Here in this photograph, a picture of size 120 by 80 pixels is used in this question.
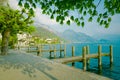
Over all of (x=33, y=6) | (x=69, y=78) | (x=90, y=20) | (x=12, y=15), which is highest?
(x=12, y=15)

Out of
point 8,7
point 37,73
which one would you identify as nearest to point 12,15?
point 8,7

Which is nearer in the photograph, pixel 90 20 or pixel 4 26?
pixel 90 20

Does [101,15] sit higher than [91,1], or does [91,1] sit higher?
[91,1]

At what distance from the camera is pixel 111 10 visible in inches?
225

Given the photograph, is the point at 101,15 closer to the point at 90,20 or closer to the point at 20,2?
the point at 90,20

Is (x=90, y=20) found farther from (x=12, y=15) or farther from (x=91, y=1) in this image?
(x=12, y=15)

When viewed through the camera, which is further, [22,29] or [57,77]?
[22,29]

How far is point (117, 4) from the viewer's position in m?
5.43

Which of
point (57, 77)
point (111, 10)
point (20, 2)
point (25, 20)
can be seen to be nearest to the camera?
point (20, 2)

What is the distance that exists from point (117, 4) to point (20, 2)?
2.63 meters

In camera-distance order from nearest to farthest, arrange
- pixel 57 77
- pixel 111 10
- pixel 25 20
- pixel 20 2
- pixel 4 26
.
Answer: pixel 20 2
pixel 111 10
pixel 57 77
pixel 4 26
pixel 25 20

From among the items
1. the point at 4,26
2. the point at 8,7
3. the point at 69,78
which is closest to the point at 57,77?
the point at 69,78

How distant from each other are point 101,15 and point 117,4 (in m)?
0.55

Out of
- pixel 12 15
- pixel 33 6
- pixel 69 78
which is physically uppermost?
pixel 12 15
